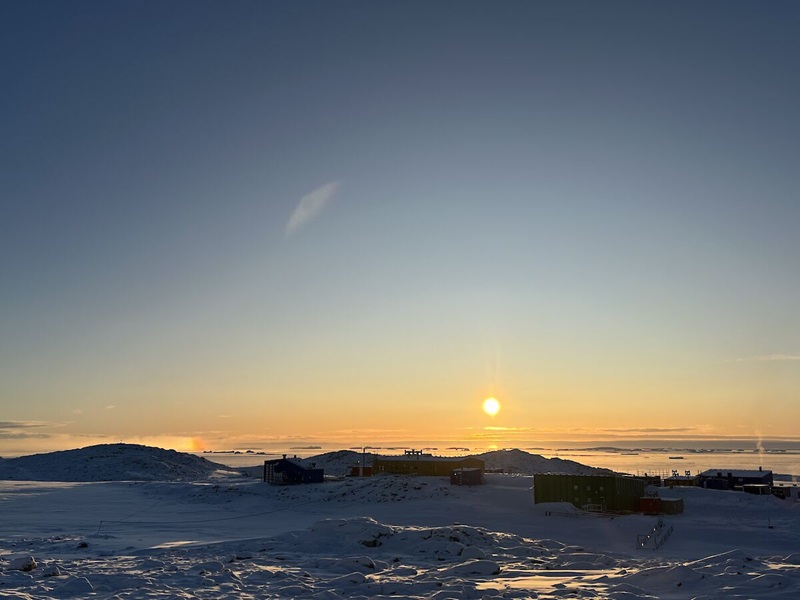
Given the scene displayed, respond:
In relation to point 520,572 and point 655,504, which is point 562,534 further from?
point 520,572

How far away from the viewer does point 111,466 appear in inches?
4126

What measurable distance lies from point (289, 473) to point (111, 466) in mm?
43379

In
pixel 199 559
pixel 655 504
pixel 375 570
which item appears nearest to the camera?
pixel 375 570

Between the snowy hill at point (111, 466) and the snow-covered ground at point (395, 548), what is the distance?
38.1 m

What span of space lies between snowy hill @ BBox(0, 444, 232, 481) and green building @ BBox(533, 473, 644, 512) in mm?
62430

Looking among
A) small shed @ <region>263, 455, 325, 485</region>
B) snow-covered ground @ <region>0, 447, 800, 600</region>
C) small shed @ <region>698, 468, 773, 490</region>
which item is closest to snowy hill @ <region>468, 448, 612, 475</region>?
small shed @ <region>698, 468, 773, 490</region>

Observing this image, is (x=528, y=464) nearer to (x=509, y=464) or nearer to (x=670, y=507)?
(x=509, y=464)

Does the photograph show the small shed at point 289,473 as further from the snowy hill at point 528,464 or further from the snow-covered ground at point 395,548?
the snowy hill at point 528,464

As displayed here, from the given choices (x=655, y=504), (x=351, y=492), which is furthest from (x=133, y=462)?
(x=655, y=504)

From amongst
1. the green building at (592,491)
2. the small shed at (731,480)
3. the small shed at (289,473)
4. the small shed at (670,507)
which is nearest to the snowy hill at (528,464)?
the small shed at (731,480)

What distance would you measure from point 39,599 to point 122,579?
3.34 metres

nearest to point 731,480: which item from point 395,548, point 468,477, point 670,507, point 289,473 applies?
point 670,507

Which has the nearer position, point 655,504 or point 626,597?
point 626,597

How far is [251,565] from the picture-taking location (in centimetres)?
2625
